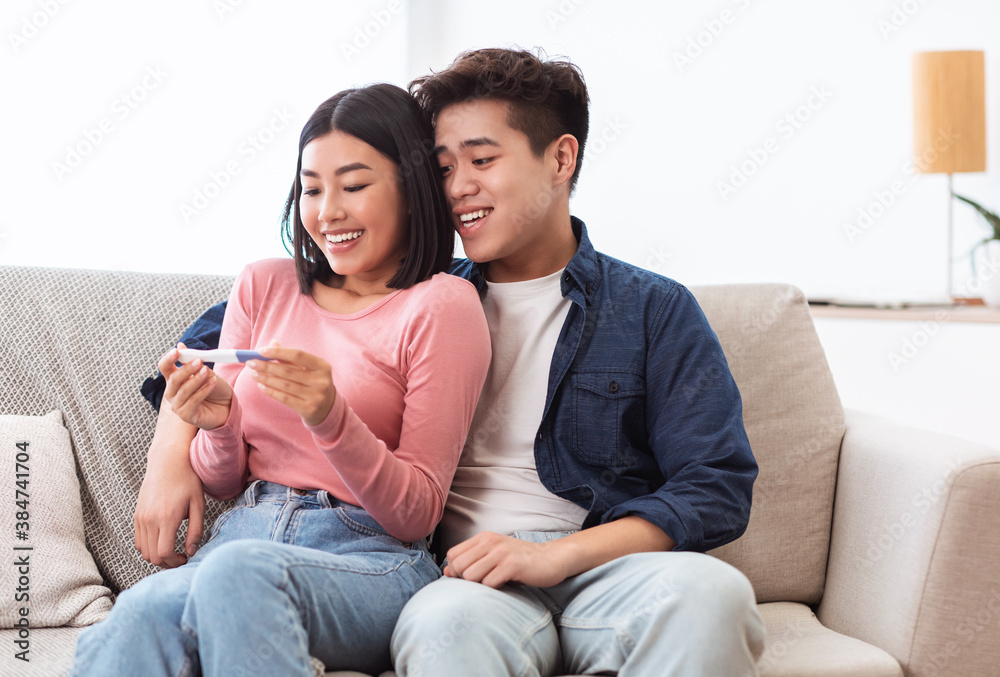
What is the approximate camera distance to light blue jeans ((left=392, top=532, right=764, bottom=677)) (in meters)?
0.94

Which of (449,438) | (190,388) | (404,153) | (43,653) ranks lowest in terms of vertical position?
(43,653)

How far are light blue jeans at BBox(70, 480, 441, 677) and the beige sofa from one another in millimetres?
250

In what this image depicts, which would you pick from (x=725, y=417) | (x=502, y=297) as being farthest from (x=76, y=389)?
(x=725, y=417)

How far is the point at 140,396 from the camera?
1422mm

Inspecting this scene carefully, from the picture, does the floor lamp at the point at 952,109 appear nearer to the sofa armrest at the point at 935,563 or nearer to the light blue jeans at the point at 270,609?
the sofa armrest at the point at 935,563

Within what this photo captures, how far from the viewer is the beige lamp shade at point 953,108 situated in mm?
2270

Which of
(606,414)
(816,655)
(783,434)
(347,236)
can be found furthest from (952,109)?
(347,236)

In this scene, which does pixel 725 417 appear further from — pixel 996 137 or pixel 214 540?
pixel 996 137

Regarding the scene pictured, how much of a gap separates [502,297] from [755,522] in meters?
0.58

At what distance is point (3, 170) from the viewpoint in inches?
88.5

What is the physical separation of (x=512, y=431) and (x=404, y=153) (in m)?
0.46

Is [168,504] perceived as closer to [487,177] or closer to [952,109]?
[487,177]

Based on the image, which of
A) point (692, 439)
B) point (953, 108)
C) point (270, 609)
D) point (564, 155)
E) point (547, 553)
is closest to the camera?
point (270, 609)

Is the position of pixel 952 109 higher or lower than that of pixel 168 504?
higher
